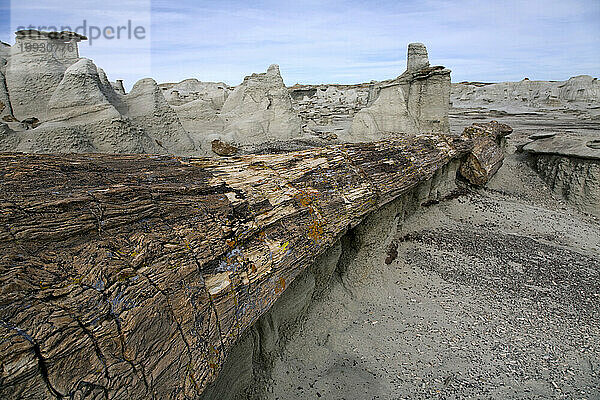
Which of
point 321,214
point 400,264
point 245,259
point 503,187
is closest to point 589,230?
point 503,187

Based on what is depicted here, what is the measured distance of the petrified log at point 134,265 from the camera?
1.16 m

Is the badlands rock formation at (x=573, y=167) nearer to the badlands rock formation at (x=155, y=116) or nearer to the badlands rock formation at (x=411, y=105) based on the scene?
the badlands rock formation at (x=411, y=105)

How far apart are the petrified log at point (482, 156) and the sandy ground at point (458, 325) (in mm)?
1947

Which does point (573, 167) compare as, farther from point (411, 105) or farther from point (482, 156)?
point (411, 105)

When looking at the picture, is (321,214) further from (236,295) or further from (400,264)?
(400,264)

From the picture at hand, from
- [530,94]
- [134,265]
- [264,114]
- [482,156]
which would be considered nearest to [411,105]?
[482,156]

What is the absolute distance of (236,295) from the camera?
5.94ft

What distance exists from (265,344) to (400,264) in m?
2.58

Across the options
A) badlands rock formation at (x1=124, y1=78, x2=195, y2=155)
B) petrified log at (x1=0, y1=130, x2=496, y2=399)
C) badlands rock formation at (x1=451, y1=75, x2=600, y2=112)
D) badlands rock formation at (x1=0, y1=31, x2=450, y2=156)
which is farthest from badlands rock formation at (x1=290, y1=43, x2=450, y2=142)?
badlands rock formation at (x1=451, y1=75, x2=600, y2=112)

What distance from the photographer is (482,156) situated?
304 inches

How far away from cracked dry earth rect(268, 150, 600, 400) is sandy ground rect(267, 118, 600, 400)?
11mm

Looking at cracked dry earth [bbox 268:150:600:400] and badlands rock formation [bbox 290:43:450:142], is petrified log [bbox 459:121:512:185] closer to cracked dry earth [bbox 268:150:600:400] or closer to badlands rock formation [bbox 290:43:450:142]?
badlands rock formation [bbox 290:43:450:142]

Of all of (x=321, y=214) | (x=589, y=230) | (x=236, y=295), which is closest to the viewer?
(x=236, y=295)

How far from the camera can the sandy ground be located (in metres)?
3.01
